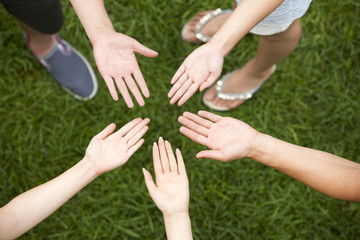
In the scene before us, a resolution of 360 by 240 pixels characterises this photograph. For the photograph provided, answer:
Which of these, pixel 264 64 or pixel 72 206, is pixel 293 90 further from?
pixel 72 206

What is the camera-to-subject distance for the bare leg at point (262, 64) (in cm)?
193

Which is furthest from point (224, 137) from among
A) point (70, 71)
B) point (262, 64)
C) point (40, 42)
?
point (40, 42)

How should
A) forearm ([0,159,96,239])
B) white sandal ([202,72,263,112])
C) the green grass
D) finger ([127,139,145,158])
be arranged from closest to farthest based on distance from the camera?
forearm ([0,159,96,239]) → finger ([127,139,145,158]) → the green grass → white sandal ([202,72,263,112])

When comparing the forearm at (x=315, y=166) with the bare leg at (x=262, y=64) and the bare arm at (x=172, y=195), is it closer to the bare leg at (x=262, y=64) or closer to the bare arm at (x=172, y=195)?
the bare arm at (x=172, y=195)

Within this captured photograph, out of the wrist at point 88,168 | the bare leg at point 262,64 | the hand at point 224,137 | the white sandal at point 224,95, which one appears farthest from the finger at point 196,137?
the white sandal at point 224,95

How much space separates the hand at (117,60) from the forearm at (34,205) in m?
0.55

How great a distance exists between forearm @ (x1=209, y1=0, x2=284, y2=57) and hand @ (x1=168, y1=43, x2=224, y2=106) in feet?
0.18

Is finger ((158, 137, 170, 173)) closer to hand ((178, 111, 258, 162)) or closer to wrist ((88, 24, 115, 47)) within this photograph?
hand ((178, 111, 258, 162))

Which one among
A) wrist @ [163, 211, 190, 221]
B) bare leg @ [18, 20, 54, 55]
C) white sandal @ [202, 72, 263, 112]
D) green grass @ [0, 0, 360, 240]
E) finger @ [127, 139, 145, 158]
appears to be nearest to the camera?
wrist @ [163, 211, 190, 221]

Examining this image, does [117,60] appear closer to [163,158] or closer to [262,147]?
[163,158]

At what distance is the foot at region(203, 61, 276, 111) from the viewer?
2.57 m

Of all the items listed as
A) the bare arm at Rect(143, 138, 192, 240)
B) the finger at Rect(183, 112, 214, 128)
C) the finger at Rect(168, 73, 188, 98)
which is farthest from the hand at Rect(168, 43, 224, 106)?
the bare arm at Rect(143, 138, 192, 240)

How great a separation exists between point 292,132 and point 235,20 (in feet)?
4.32

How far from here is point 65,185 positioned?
1709 mm
